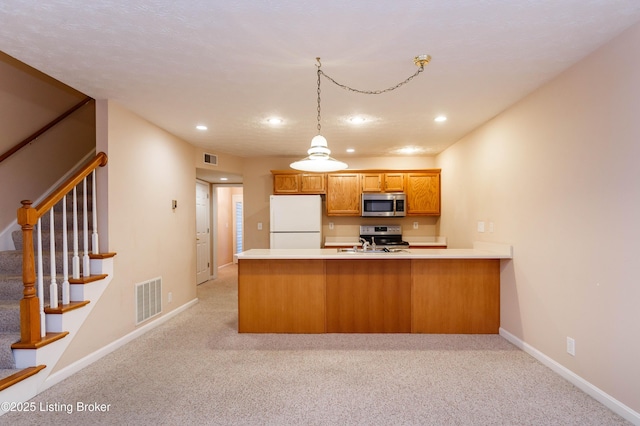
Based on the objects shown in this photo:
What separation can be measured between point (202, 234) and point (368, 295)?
411 centimetres

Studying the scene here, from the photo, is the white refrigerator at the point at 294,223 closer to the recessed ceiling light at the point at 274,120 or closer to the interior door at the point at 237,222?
Answer: the recessed ceiling light at the point at 274,120

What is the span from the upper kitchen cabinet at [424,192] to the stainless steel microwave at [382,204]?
210 mm

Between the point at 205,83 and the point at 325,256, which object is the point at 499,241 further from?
the point at 205,83

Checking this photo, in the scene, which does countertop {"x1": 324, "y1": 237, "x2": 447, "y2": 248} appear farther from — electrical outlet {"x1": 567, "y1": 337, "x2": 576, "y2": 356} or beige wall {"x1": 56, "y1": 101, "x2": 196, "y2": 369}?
electrical outlet {"x1": 567, "y1": 337, "x2": 576, "y2": 356}

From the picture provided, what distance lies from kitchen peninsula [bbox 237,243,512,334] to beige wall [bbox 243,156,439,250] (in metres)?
2.34

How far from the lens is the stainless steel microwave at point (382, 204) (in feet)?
17.6

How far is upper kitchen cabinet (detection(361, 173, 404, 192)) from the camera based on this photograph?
5438 mm

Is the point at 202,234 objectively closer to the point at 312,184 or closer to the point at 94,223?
the point at 312,184

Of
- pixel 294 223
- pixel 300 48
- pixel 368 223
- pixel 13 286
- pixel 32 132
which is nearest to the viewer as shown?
pixel 300 48

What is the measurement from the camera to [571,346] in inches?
93.3

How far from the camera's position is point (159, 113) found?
3.37 meters

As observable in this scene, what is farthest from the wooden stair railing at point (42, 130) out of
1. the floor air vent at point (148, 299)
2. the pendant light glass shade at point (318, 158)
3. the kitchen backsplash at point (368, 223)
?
the kitchen backsplash at point (368, 223)

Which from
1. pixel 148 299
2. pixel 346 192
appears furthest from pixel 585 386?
pixel 148 299

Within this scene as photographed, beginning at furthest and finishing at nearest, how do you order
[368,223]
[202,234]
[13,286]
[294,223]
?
1. [202,234]
2. [368,223]
3. [294,223]
4. [13,286]
